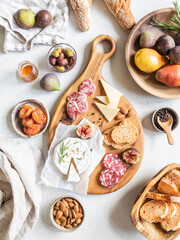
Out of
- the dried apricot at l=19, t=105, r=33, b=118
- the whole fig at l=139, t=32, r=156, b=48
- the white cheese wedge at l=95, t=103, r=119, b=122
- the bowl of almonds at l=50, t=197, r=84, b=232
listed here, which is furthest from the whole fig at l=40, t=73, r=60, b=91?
the bowl of almonds at l=50, t=197, r=84, b=232

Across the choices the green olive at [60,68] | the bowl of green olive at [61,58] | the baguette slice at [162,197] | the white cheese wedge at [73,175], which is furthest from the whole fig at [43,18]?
the baguette slice at [162,197]

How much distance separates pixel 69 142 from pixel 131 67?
559mm

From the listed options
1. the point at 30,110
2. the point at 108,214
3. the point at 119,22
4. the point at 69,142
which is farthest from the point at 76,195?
the point at 119,22

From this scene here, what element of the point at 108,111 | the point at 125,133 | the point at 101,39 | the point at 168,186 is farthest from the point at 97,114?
the point at 168,186

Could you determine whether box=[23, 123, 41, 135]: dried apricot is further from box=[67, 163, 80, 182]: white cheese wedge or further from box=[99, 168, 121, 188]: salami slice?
box=[99, 168, 121, 188]: salami slice

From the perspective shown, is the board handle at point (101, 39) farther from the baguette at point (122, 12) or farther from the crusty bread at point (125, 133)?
the crusty bread at point (125, 133)

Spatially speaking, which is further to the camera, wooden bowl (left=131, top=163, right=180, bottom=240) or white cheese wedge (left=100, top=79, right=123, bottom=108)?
white cheese wedge (left=100, top=79, right=123, bottom=108)

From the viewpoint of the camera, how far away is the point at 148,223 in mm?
1427

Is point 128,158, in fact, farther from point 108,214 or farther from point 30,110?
point 30,110

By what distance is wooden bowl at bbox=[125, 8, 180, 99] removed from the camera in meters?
1.43

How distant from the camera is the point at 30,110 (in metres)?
1.44

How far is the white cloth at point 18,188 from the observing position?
135 centimetres

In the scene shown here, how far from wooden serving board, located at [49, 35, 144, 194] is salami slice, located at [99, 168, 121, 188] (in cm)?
3

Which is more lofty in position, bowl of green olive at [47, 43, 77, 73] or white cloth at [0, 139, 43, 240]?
bowl of green olive at [47, 43, 77, 73]
